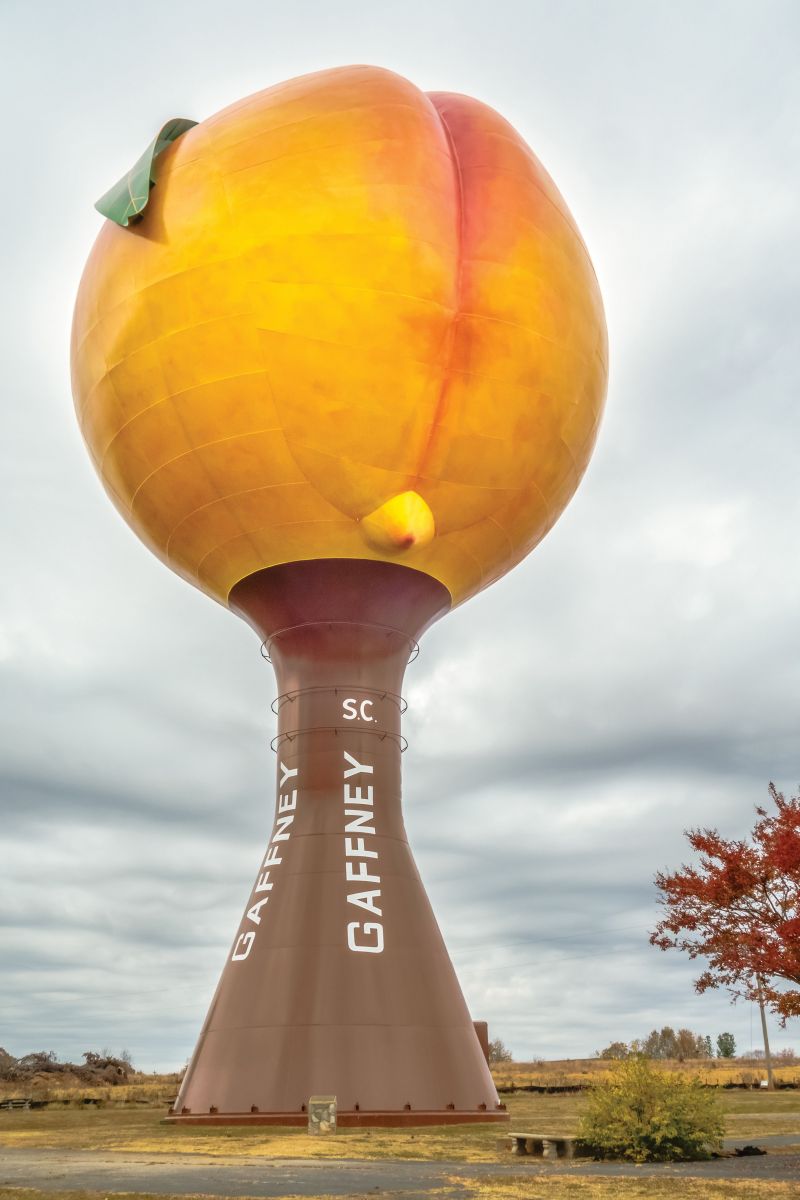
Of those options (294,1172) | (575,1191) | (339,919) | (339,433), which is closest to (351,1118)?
(339,919)

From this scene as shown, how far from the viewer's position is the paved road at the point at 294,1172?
9.45 meters

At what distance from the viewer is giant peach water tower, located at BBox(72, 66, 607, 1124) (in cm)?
1678

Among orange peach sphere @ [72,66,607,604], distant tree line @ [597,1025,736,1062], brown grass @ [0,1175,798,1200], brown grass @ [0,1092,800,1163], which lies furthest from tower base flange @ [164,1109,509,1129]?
distant tree line @ [597,1025,736,1062]

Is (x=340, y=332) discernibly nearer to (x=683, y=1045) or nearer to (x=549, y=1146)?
(x=549, y=1146)

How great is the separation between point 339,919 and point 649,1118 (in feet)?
20.5

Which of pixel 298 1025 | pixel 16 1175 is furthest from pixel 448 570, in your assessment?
pixel 16 1175

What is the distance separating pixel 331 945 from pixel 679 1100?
621 centimetres

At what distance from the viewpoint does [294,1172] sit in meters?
10.7

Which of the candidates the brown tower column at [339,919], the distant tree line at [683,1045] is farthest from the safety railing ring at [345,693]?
the distant tree line at [683,1045]

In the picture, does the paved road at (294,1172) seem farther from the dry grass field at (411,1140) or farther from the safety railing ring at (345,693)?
the safety railing ring at (345,693)

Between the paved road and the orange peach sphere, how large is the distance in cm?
932

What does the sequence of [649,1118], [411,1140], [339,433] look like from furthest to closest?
[339,433], [411,1140], [649,1118]

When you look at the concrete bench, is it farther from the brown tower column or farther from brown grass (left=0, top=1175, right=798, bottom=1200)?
the brown tower column

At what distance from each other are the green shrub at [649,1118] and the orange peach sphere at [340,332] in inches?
342
